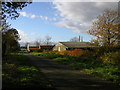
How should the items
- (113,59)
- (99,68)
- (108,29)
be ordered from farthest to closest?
(108,29) < (113,59) < (99,68)

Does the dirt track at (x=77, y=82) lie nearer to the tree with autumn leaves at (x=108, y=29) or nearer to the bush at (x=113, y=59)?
the bush at (x=113, y=59)

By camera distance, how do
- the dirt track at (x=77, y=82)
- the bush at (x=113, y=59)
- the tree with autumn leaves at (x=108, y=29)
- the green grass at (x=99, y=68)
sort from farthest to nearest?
the tree with autumn leaves at (x=108, y=29)
the bush at (x=113, y=59)
the green grass at (x=99, y=68)
the dirt track at (x=77, y=82)

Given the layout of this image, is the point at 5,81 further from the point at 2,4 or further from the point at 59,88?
the point at 2,4

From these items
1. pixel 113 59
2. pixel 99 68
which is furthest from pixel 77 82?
pixel 113 59

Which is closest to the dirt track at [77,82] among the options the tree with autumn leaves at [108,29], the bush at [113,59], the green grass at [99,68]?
the green grass at [99,68]

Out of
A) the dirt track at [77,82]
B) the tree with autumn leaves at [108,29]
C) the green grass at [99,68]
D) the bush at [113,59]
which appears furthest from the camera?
the tree with autumn leaves at [108,29]

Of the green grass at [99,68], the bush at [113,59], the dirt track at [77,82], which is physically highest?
the bush at [113,59]

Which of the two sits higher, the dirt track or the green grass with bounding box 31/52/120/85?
the green grass with bounding box 31/52/120/85

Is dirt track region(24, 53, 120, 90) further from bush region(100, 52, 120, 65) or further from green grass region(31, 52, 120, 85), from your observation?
bush region(100, 52, 120, 65)

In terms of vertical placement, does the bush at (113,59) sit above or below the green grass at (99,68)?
above

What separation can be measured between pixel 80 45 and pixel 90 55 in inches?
995

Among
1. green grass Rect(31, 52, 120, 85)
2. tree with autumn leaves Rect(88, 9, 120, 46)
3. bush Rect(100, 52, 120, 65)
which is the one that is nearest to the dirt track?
green grass Rect(31, 52, 120, 85)

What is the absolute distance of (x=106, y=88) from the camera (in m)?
7.10

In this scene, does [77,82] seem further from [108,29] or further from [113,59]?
[108,29]
